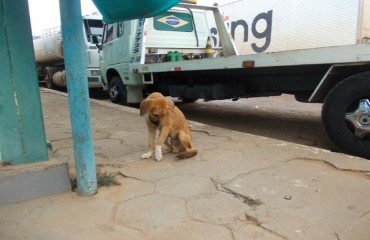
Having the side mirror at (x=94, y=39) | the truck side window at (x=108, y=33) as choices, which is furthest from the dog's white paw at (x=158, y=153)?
the side mirror at (x=94, y=39)

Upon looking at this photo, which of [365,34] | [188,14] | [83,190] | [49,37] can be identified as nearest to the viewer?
[83,190]

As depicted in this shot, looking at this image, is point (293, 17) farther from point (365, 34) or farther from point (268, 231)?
point (268, 231)

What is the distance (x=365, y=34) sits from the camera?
811 centimetres

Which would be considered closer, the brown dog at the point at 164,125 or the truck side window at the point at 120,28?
the brown dog at the point at 164,125

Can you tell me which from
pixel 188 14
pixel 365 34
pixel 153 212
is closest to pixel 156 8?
pixel 153 212

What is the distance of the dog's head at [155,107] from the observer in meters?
2.66

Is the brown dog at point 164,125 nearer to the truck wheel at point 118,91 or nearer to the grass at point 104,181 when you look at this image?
the grass at point 104,181

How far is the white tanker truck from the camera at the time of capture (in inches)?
362

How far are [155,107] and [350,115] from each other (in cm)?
191

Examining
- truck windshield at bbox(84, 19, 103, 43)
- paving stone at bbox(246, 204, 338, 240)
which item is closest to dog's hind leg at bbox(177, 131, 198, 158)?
paving stone at bbox(246, 204, 338, 240)

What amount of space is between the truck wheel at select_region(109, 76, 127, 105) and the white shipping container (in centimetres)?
271

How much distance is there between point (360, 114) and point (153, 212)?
2.27 metres

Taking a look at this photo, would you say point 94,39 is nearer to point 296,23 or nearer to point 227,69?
point 227,69

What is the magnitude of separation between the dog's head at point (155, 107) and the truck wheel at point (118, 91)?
4.69 meters
